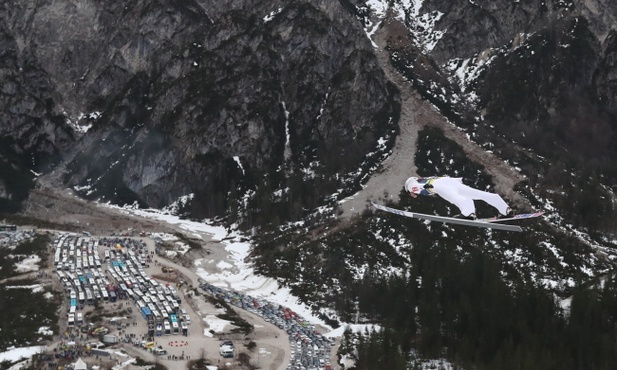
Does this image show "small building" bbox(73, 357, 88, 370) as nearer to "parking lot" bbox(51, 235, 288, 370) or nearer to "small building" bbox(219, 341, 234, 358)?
"parking lot" bbox(51, 235, 288, 370)

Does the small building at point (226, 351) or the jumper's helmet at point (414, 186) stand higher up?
the jumper's helmet at point (414, 186)

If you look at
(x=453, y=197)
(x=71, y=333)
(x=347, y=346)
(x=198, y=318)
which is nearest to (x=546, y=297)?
(x=347, y=346)

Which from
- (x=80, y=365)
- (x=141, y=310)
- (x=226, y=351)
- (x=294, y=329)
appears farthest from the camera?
(x=294, y=329)

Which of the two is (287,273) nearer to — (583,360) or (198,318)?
(198,318)

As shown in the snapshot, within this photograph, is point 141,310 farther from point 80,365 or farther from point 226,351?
point 80,365

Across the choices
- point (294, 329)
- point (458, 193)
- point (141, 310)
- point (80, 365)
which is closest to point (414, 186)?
point (458, 193)

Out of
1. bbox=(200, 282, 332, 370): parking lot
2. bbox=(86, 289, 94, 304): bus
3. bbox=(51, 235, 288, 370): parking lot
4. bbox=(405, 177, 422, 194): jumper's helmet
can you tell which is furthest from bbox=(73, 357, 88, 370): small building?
bbox=(405, 177, 422, 194): jumper's helmet

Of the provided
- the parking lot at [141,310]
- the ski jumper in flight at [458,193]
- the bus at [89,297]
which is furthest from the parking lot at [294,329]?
the ski jumper in flight at [458,193]

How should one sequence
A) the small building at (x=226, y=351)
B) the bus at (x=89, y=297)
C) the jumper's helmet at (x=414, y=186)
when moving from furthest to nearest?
the bus at (x=89, y=297), the small building at (x=226, y=351), the jumper's helmet at (x=414, y=186)

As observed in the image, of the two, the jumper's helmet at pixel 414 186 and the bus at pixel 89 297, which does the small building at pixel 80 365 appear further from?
the jumper's helmet at pixel 414 186
